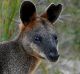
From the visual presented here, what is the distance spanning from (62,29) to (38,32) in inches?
204

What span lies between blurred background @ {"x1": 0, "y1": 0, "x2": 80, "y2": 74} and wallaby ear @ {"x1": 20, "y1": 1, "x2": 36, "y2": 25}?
18.4 inches

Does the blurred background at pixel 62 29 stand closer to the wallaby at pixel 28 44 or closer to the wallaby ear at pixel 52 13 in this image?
the wallaby ear at pixel 52 13

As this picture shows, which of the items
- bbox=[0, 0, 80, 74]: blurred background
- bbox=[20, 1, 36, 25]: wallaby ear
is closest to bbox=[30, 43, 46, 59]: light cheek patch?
bbox=[20, 1, 36, 25]: wallaby ear

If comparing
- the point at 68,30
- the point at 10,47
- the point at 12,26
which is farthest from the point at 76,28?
the point at 10,47

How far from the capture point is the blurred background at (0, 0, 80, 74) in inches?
387

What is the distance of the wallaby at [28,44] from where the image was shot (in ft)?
28.1

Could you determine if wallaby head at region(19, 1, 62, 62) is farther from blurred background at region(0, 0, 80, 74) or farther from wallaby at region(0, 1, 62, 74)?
blurred background at region(0, 0, 80, 74)

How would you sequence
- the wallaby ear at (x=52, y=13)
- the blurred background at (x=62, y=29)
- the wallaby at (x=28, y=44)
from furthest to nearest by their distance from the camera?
1. the blurred background at (x=62, y=29)
2. the wallaby ear at (x=52, y=13)
3. the wallaby at (x=28, y=44)

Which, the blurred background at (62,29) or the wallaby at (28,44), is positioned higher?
the wallaby at (28,44)

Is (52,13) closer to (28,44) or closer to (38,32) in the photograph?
(38,32)

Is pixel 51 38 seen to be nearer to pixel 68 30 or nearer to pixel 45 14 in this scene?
pixel 45 14

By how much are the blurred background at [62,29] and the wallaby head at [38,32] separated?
287 mm

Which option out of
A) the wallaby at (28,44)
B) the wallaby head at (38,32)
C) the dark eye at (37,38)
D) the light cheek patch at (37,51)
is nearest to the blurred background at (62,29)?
the wallaby head at (38,32)

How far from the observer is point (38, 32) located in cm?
866
